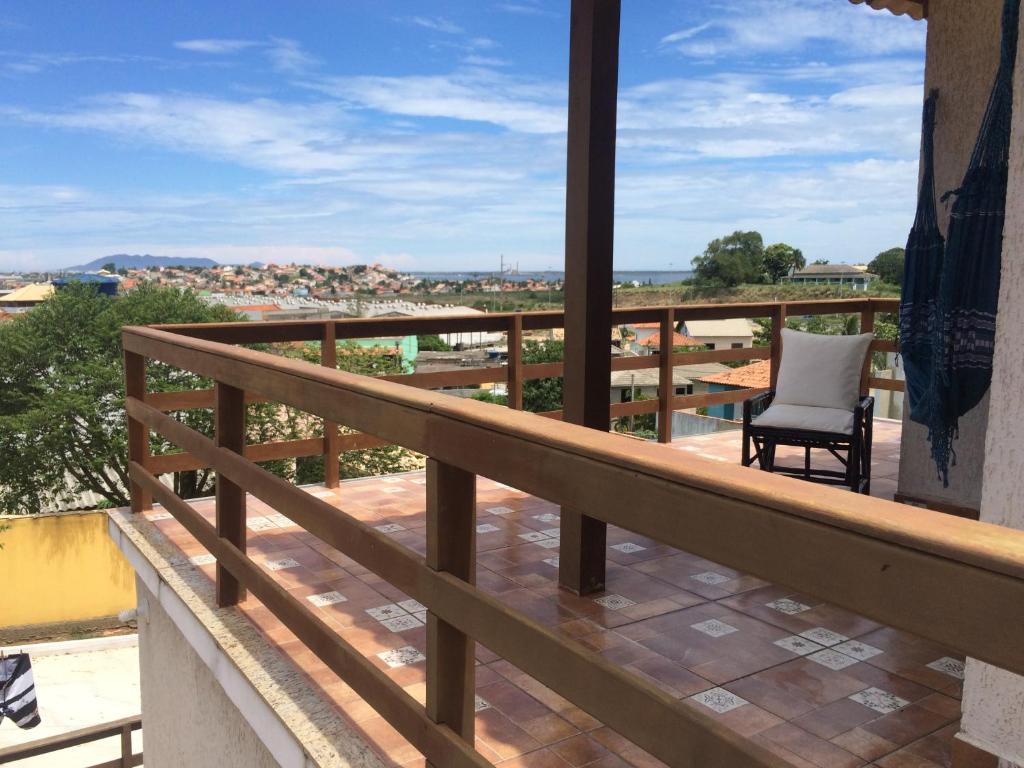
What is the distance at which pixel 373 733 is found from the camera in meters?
2.14

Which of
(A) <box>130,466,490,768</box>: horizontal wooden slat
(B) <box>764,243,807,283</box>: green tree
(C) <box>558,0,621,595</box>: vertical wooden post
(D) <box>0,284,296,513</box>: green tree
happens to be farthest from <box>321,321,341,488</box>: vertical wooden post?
(B) <box>764,243,807,283</box>: green tree

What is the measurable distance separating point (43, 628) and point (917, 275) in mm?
17380

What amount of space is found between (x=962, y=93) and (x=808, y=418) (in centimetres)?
164

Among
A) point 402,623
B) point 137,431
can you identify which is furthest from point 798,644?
point 137,431

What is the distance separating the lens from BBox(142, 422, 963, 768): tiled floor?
2115mm

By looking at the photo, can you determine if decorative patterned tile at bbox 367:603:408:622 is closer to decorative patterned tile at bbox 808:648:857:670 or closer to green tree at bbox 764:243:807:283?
decorative patterned tile at bbox 808:648:857:670

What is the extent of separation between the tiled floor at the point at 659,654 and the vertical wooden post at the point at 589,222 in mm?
390

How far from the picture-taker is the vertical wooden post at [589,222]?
9.14 ft

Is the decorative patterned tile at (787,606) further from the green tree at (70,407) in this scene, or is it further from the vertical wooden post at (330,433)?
the green tree at (70,407)

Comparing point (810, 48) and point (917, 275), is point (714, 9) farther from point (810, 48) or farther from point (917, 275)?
point (917, 275)

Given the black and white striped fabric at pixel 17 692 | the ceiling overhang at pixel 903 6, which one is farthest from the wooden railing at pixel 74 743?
the ceiling overhang at pixel 903 6

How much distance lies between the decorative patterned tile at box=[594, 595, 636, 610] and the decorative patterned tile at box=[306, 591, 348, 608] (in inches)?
36.8

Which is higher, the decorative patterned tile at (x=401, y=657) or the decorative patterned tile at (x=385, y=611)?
the decorative patterned tile at (x=401, y=657)

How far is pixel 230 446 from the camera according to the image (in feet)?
9.16
